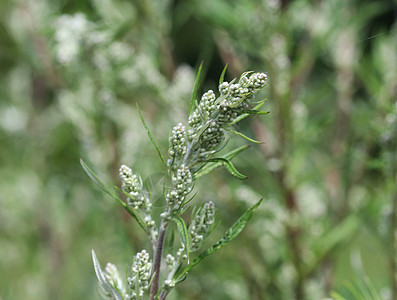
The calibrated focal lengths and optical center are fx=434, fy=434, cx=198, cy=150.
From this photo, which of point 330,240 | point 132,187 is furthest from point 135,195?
point 330,240

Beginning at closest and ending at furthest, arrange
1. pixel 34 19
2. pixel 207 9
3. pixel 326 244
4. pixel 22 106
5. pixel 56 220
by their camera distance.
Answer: pixel 326 244 < pixel 207 9 < pixel 34 19 < pixel 56 220 < pixel 22 106

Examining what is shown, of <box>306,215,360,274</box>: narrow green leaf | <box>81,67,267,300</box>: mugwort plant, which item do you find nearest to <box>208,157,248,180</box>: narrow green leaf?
<box>81,67,267,300</box>: mugwort plant

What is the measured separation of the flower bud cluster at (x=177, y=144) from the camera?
1.20ft

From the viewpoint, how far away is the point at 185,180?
0.37 metres

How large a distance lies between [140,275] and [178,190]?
3.1 inches

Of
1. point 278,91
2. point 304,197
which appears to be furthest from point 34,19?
point 304,197

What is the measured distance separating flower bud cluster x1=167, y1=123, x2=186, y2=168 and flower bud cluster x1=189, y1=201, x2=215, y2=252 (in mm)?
53

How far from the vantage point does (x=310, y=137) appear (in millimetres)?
803

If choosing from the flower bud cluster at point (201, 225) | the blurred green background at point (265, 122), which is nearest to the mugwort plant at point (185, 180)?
the flower bud cluster at point (201, 225)

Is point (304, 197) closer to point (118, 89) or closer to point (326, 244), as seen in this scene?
point (326, 244)

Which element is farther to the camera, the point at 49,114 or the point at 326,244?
the point at 49,114

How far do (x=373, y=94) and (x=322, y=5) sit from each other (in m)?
0.23

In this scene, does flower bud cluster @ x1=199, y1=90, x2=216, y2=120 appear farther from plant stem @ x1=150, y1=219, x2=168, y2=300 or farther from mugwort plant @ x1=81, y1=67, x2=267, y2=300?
plant stem @ x1=150, y1=219, x2=168, y2=300

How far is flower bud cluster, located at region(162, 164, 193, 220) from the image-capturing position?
1.20 ft
